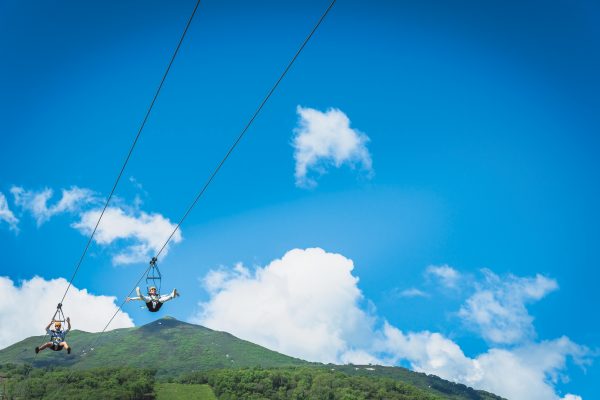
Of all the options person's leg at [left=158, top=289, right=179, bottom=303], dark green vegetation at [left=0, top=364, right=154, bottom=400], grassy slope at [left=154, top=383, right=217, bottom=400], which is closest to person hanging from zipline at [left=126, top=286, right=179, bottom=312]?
person's leg at [left=158, top=289, right=179, bottom=303]

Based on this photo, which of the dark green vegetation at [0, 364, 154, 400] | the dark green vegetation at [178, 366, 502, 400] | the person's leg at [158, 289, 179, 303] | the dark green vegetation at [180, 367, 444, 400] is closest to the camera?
the person's leg at [158, 289, 179, 303]

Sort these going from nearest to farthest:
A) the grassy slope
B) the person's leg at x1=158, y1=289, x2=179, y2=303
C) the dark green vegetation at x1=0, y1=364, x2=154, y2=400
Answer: the person's leg at x1=158, y1=289, x2=179, y2=303 < the dark green vegetation at x1=0, y1=364, x2=154, y2=400 < the grassy slope

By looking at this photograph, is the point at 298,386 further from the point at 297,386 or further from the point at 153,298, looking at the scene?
the point at 153,298

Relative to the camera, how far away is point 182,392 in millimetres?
170125

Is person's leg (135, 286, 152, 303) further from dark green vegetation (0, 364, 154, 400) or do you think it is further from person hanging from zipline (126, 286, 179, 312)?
dark green vegetation (0, 364, 154, 400)

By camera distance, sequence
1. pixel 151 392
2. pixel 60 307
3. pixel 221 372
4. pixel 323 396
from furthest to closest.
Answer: pixel 221 372 < pixel 323 396 < pixel 151 392 < pixel 60 307

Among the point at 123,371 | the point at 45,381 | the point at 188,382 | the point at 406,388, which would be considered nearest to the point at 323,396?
the point at 406,388

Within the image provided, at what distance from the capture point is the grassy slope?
16288 centimetres

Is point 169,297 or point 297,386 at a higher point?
point 297,386

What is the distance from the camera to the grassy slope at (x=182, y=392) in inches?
6412

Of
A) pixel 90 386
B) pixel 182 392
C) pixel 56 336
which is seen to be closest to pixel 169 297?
pixel 56 336

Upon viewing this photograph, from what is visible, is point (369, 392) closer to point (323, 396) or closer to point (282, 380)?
point (323, 396)

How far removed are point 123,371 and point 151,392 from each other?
13583 mm

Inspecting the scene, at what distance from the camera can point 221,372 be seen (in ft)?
609
